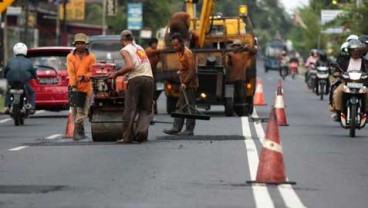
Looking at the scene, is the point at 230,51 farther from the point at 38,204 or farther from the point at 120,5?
the point at 120,5

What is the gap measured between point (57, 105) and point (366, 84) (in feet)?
30.7

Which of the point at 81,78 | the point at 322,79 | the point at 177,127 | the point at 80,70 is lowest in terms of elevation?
the point at 322,79

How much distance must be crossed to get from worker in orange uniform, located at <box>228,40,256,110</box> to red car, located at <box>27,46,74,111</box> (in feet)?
13.1

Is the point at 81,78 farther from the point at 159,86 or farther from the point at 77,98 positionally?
the point at 159,86

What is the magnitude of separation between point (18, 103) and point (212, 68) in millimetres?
5510

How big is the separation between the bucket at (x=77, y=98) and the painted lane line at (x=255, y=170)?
287 cm

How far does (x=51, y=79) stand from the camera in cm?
2903

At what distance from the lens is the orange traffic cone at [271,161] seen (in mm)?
13742

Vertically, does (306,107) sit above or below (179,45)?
below

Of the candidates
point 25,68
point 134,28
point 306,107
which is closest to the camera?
point 25,68

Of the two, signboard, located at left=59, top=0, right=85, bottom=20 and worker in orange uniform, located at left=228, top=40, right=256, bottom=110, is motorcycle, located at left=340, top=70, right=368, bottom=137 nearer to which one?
worker in orange uniform, located at left=228, top=40, right=256, bottom=110

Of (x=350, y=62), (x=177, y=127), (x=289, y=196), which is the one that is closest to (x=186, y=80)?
(x=177, y=127)

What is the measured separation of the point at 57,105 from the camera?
29.2 metres

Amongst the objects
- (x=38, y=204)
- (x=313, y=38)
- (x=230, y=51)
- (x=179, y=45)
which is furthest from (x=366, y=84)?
(x=313, y=38)
